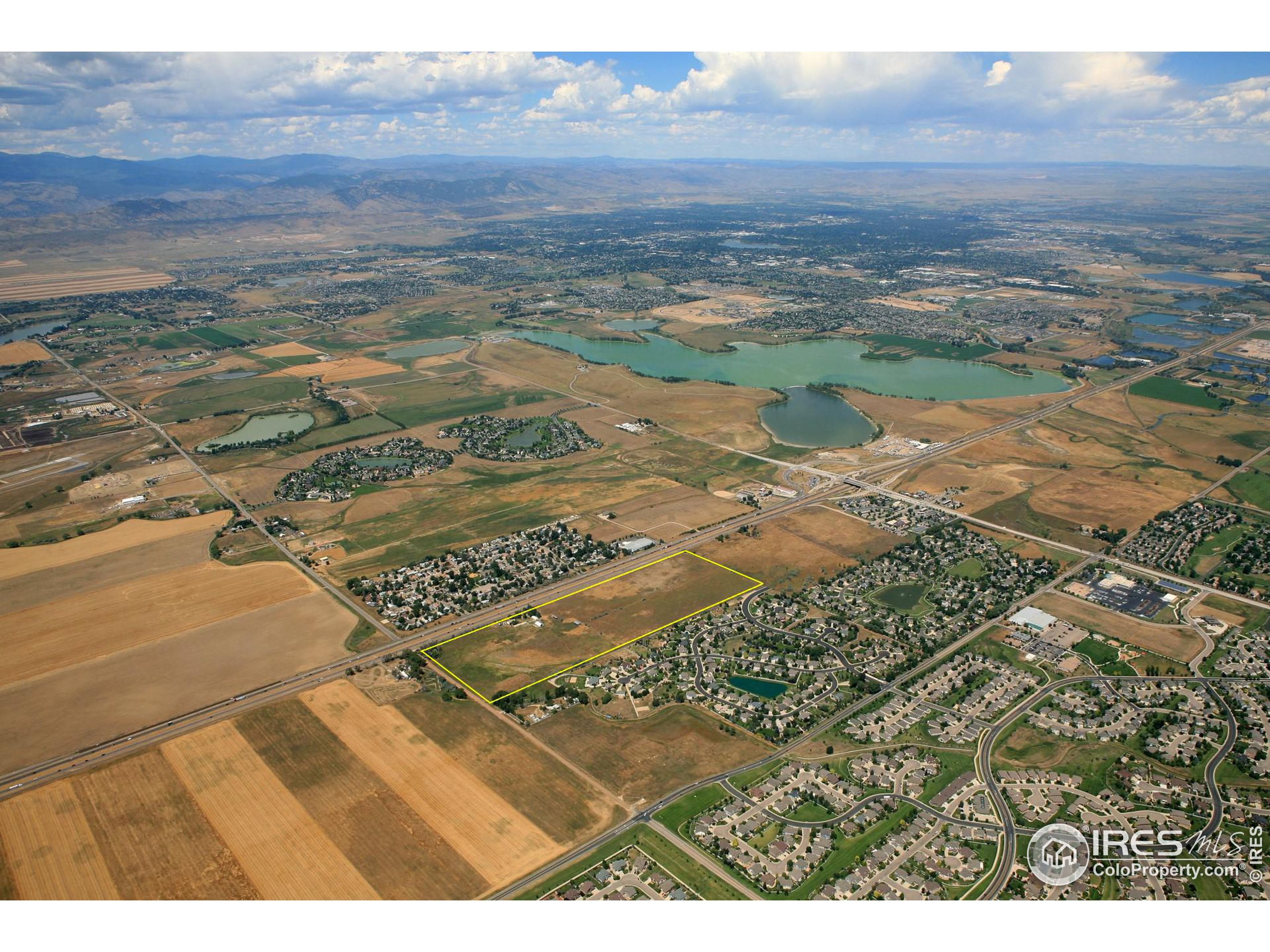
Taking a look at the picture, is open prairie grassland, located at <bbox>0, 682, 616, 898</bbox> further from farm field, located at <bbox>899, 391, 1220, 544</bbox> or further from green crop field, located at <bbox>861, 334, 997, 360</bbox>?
green crop field, located at <bbox>861, 334, 997, 360</bbox>

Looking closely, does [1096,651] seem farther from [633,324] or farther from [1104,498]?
[633,324]

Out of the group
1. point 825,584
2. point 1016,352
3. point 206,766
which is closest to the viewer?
point 206,766

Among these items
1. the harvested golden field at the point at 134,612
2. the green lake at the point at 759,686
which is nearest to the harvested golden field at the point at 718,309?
the harvested golden field at the point at 134,612

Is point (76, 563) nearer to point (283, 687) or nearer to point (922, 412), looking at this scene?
point (283, 687)

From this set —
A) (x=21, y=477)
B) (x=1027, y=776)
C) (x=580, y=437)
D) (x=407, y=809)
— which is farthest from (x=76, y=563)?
(x=1027, y=776)

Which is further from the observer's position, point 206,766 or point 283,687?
point 283,687

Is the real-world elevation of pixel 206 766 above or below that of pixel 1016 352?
below

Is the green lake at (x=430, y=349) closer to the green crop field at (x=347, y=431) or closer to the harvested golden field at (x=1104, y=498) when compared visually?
the green crop field at (x=347, y=431)
